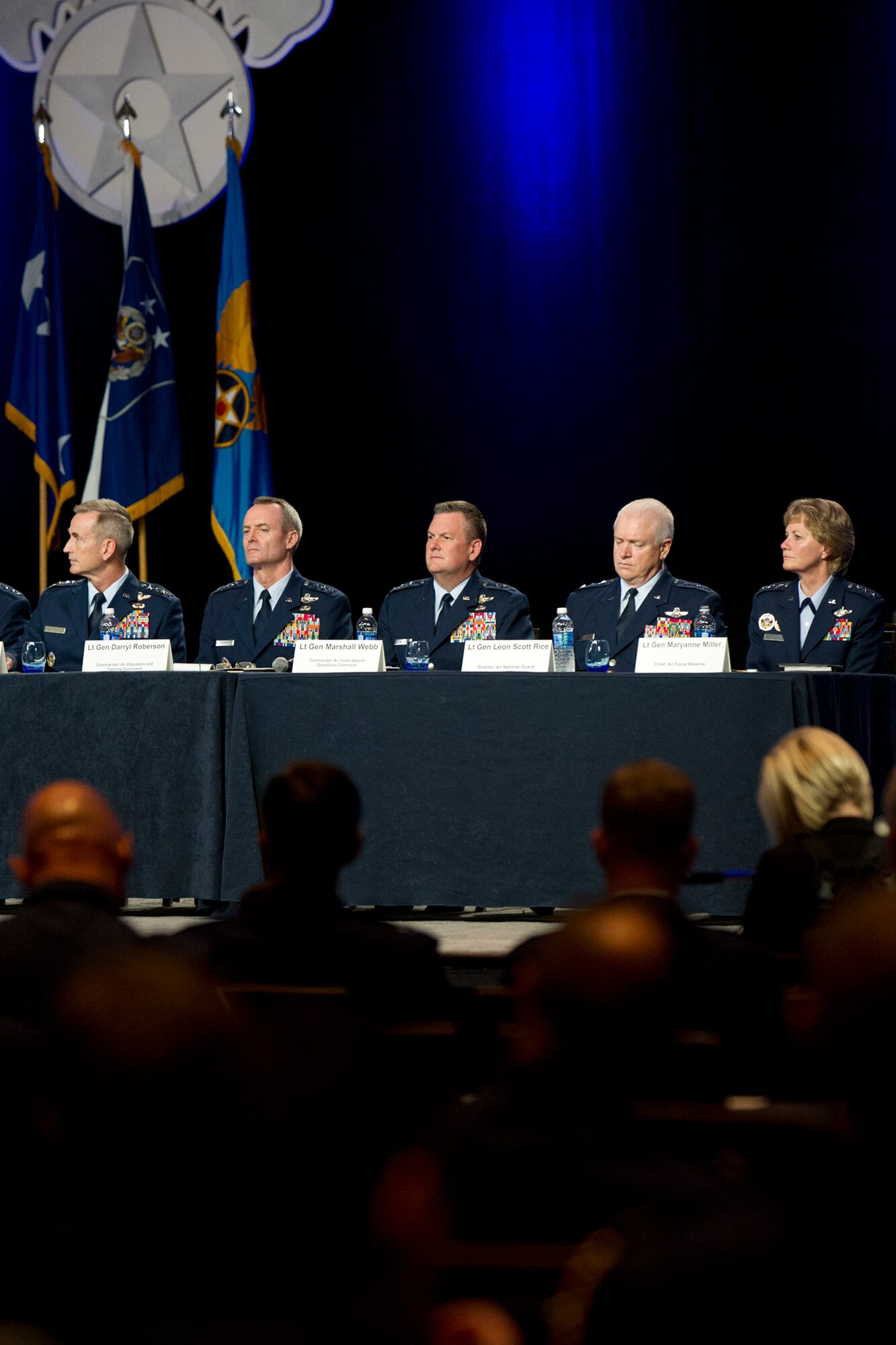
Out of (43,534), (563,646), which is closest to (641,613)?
(563,646)

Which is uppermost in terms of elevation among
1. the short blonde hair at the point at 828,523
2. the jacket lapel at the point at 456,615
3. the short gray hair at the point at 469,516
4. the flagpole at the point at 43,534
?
the flagpole at the point at 43,534

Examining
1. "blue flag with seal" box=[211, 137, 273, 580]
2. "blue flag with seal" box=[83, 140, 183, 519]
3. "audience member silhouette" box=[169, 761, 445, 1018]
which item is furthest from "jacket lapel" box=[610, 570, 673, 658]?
"audience member silhouette" box=[169, 761, 445, 1018]

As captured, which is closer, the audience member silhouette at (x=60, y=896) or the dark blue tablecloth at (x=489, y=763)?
the audience member silhouette at (x=60, y=896)

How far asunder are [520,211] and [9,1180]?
6040 millimetres

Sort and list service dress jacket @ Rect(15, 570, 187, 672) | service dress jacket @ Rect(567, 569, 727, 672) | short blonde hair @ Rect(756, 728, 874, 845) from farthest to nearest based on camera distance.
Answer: service dress jacket @ Rect(15, 570, 187, 672) → service dress jacket @ Rect(567, 569, 727, 672) → short blonde hair @ Rect(756, 728, 874, 845)

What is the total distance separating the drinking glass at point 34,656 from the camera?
4504mm

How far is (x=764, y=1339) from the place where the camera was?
90 cm

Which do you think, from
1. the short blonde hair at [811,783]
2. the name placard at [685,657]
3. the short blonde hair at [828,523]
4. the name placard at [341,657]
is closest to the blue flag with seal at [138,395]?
the name placard at [341,657]

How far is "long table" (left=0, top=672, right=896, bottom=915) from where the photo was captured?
402cm

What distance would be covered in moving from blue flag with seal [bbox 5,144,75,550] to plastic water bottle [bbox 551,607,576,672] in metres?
2.94

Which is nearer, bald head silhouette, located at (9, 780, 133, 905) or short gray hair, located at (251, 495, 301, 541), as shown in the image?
bald head silhouette, located at (9, 780, 133, 905)

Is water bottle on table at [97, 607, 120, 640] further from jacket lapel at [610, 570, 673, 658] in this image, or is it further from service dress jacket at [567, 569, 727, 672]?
jacket lapel at [610, 570, 673, 658]

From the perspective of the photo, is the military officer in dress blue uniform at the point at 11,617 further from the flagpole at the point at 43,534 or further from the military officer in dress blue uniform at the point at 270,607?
the flagpole at the point at 43,534

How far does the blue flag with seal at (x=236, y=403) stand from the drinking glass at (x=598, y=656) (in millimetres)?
2535
